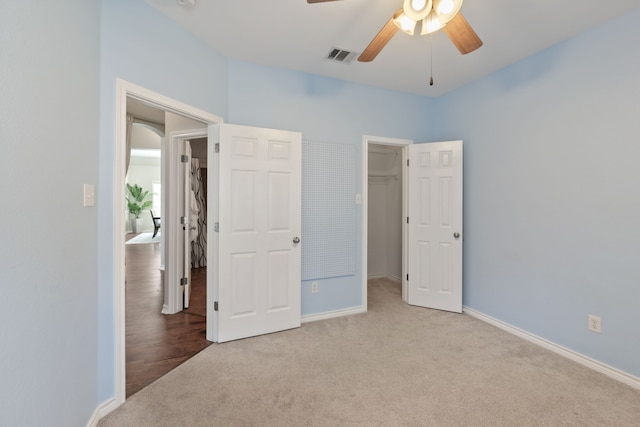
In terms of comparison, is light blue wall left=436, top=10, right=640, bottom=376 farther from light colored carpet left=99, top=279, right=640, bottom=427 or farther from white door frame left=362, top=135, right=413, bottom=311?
white door frame left=362, top=135, right=413, bottom=311

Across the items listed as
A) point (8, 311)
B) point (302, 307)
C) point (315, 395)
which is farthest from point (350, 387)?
point (8, 311)

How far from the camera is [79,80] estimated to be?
149cm

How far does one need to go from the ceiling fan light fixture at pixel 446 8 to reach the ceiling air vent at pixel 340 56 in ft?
3.68

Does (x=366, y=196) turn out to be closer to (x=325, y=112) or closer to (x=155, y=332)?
(x=325, y=112)

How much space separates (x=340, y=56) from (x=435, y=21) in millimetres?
1158

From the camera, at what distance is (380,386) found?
1.97 meters

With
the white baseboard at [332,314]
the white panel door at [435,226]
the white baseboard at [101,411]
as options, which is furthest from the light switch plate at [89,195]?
the white panel door at [435,226]

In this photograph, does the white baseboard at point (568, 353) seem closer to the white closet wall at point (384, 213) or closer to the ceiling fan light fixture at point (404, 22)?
the white closet wall at point (384, 213)

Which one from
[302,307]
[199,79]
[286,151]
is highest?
[199,79]

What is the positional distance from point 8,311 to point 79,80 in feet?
3.87

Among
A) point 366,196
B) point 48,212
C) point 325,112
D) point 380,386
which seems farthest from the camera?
point 366,196

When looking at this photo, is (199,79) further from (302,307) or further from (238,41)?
(302,307)

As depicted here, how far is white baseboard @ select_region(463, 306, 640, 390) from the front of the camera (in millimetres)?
2024

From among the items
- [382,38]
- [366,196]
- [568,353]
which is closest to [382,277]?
[366,196]
